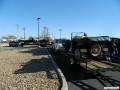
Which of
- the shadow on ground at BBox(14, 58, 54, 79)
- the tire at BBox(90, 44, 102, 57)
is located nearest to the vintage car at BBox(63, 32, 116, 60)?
the tire at BBox(90, 44, 102, 57)

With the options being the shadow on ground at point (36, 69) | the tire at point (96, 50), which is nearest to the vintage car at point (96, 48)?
the tire at point (96, 50)

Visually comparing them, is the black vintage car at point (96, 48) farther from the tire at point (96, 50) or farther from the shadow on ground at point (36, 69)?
the shadow on ground at point (36, 69)

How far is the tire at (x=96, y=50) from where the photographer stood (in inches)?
486

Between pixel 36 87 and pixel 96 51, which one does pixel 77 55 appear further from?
pixel 36 87

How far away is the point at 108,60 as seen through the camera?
12.2m

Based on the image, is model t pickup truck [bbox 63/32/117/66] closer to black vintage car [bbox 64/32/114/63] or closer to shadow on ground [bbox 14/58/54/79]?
black vintage car [bbox 64/32/114/63]

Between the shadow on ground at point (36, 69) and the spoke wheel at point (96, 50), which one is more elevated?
the spoke wheel at point (96, 50)

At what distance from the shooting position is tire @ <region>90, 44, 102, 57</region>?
486 inches

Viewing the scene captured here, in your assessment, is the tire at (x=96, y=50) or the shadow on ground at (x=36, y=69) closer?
the tire at (x=96, y=50)

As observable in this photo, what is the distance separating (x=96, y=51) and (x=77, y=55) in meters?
1.00

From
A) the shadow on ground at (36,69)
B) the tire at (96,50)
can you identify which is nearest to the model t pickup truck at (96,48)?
the tire at (96,50)

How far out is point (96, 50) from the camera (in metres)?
12.4

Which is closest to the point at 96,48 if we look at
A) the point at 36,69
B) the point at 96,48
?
the point at 96,48

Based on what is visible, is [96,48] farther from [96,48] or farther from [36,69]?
[36,69]
